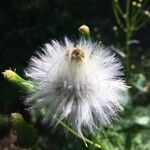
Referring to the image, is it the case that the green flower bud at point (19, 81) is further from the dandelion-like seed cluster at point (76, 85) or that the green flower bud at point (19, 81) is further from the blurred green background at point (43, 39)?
the blurred green background at point (43, 39)

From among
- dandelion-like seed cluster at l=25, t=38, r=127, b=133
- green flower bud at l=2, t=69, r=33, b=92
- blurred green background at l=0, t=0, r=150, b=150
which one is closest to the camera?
dandelion-like seed cluster at l=25, t=38, r=127, b=133

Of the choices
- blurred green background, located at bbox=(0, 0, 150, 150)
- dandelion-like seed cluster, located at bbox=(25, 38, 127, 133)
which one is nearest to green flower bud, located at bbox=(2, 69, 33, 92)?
dandelion-like seed cluster, located at bbox=(25, 38, 127, 133)

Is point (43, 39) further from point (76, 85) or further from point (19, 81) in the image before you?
point (76, 85)

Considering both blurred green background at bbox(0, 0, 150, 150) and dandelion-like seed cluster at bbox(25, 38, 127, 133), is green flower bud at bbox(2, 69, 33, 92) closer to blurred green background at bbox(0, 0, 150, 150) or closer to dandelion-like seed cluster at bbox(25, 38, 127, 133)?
dandelion-like seed cluster at bbox(25, 38, 127, 133)

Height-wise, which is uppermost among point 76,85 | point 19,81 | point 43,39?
point 43,39

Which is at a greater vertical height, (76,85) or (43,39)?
(43,39)

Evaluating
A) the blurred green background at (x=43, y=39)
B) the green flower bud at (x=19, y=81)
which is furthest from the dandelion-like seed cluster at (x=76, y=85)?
the blurred green background at (x=43, y=39)

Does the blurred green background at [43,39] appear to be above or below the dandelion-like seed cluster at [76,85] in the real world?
above

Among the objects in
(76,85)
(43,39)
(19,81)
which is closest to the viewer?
(76,85)

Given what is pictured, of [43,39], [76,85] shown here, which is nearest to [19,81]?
[76,85]
